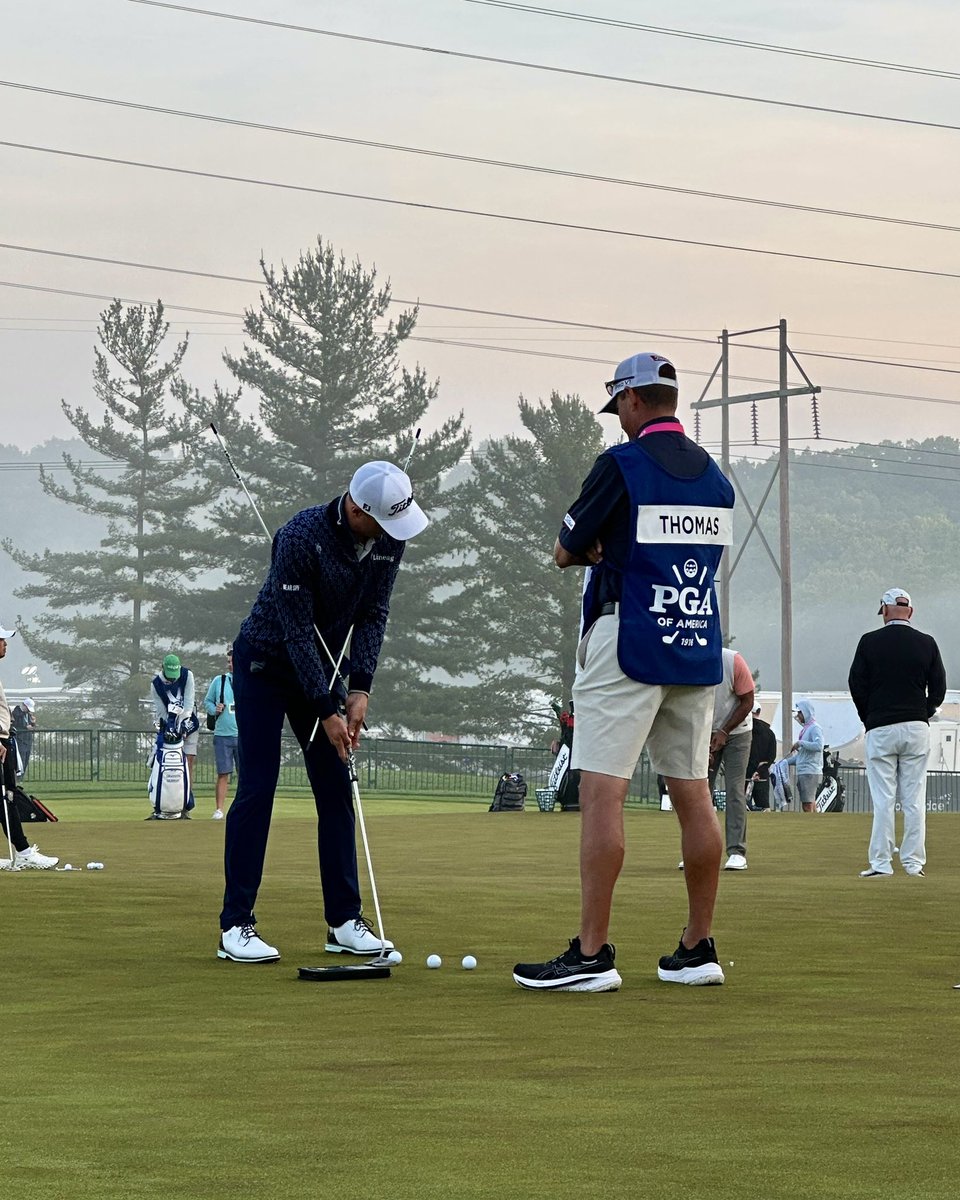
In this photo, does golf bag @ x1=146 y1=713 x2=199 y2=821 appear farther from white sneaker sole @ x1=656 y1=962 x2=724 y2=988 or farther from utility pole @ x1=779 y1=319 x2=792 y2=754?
utility pole @ x1=779 y1=319 x2=792 y2=754

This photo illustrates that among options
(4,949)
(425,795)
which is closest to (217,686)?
(425,795)

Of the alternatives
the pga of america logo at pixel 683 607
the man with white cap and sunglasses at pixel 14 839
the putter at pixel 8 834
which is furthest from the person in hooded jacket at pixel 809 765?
the pga of america logo at pixel 683 607

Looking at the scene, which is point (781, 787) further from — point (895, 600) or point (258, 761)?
point (258, 761)

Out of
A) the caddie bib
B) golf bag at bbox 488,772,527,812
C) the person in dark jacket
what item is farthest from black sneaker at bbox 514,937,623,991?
the person in dark jacket

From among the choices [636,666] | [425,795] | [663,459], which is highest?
[663,459]

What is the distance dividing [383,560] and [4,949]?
8.34ft

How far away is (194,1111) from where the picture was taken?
16.6 ft

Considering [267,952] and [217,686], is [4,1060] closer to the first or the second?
[267,952]

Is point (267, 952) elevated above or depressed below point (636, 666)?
below

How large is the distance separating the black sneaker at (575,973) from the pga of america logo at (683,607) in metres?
1.20

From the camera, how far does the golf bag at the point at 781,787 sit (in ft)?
129

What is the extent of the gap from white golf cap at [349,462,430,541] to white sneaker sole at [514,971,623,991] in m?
1.84

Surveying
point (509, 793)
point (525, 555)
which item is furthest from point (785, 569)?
point (525, 555)

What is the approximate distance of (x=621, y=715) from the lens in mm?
7676
